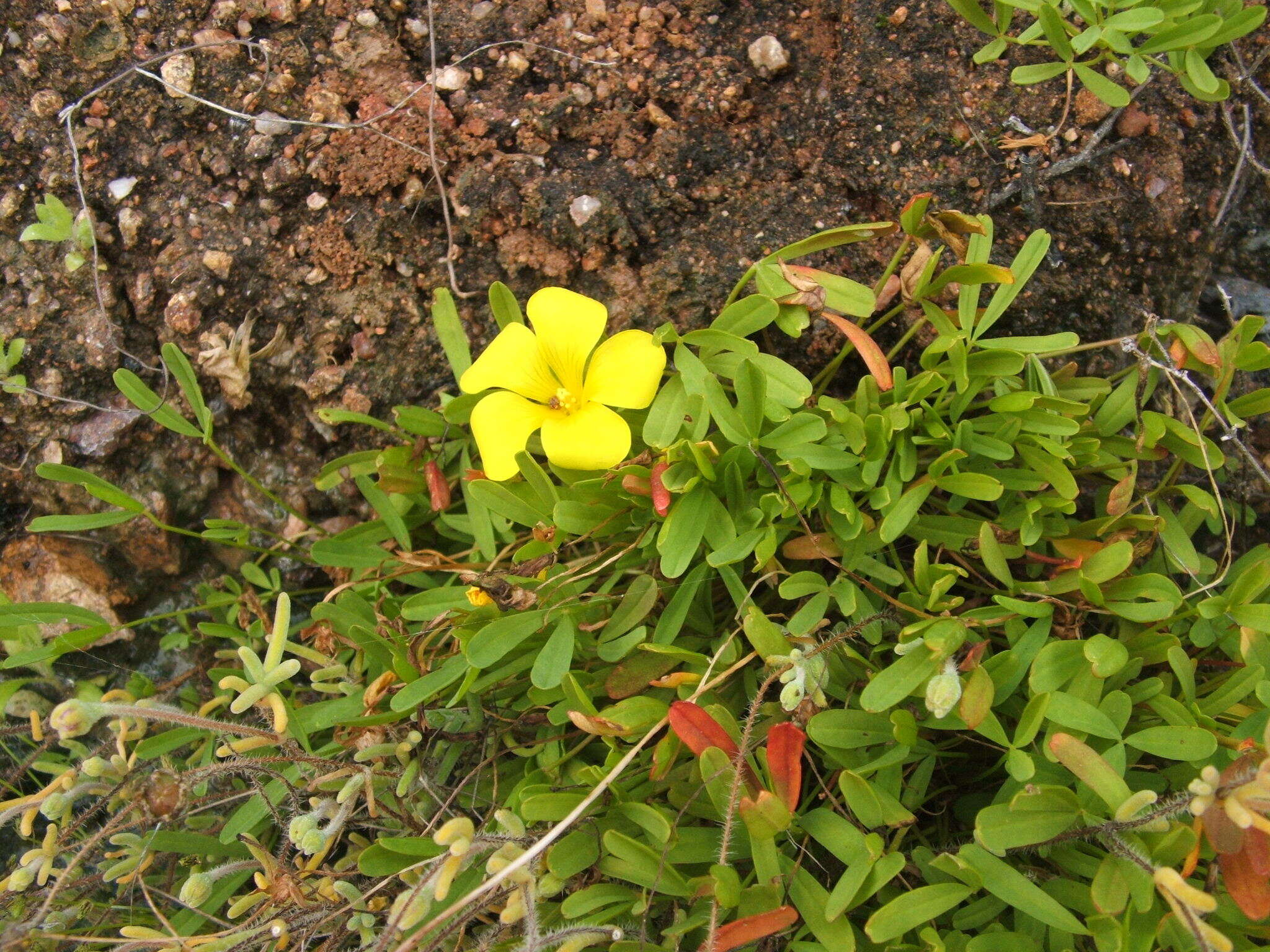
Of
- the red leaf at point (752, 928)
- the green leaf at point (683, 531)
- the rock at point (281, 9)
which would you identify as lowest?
the red leaf at point (752, 928)

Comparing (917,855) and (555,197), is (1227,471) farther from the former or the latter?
(555,197)

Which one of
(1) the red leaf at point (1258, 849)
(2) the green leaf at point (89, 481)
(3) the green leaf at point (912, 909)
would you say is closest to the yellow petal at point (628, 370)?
(3) the green leaf at point (912, 909)

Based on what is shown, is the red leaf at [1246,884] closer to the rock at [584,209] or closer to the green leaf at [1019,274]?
the green leaf at [1019,274]

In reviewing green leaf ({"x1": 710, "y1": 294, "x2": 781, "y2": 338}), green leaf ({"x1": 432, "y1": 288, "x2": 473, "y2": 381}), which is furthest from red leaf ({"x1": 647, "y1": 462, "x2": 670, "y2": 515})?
green leaf ({"x1": 432, "y1": 288, "x2": 473, "y2": 381})

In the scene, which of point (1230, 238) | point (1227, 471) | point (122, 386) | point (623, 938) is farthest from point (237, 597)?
point (1230, 238)

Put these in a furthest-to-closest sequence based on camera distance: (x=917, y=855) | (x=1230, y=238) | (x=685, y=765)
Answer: (x=1230, y=238) → (x=685, y=765) → (x=917, y=855)

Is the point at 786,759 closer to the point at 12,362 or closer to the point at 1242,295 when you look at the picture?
the point at 1242,295

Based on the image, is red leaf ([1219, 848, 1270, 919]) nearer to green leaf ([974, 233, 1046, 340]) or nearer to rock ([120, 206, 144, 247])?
green leaf ([974, 233, 1046, 340])
